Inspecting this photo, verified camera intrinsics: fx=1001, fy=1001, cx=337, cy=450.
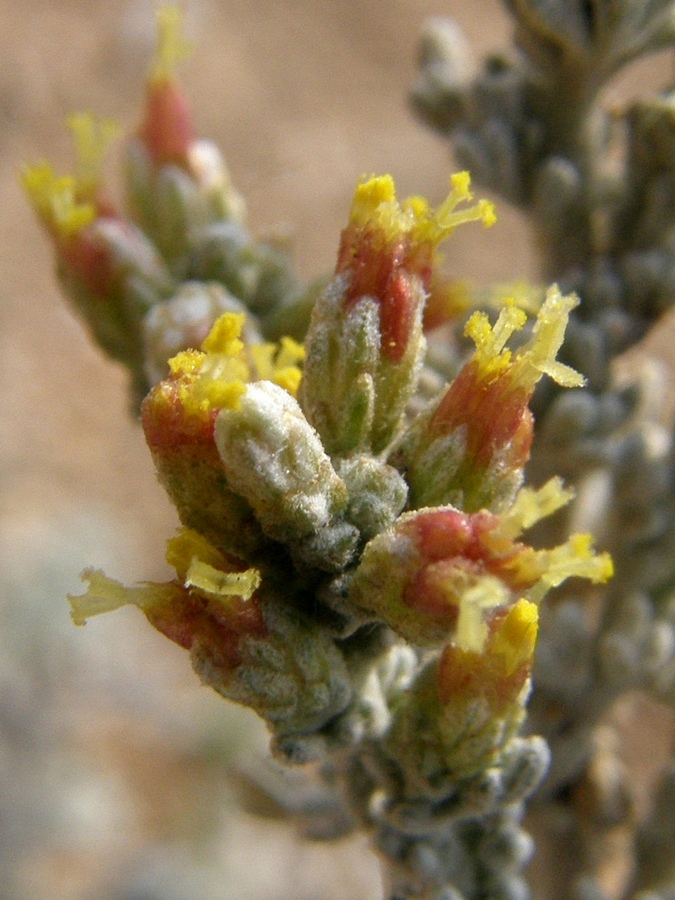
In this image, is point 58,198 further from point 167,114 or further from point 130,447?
point 130,447

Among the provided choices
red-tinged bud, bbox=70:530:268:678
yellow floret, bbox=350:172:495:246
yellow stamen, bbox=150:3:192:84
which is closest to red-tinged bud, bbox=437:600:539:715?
red-tinged bud, bbox=70:530:268:678

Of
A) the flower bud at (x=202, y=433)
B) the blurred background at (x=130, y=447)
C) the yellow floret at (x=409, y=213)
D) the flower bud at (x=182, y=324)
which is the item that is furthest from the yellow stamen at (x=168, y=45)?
the blurred background at (x=130, y=447)

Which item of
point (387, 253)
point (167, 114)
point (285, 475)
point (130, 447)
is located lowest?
point (285, 475)

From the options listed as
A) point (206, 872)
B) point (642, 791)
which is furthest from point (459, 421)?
point (206, 872)

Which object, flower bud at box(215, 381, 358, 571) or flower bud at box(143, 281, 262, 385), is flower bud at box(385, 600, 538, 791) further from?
flower bud at box(143, 281, 262, 385)

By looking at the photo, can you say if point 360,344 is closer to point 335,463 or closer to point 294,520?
point 335,463

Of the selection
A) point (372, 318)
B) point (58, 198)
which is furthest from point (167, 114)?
point (372, 318)

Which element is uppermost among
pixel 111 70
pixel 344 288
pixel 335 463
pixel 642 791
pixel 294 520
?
pixel 111 70
